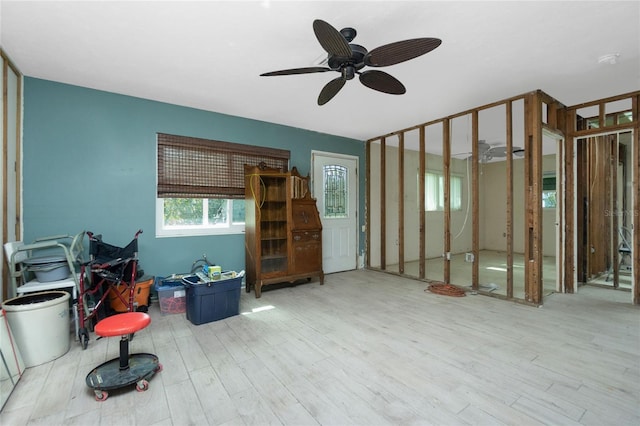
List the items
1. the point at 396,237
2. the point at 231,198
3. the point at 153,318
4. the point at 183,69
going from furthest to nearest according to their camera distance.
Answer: the point at 396,237
the point at 231,198
the point at 153,318
the point at 183,69

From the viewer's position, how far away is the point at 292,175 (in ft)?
14.5

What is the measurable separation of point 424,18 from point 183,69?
233 centimetres

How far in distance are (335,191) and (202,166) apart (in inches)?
96.8

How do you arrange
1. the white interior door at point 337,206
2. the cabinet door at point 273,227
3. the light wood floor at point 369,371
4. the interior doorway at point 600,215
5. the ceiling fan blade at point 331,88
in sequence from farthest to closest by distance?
the white interior door at point 337,206 < the interior doorway at point 600,215 < the cabinet door at point 273,227 < the ceiling fan blade at point 331,88 < the light wood floor at point 369,371

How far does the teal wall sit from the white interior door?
6.03 ft

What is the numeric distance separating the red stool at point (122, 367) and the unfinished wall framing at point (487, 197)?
13.2 feet

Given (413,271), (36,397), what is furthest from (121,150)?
(413,271)

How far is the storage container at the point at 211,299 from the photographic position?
308 cm

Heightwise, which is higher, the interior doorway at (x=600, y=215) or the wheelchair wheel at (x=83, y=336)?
the interior doorway at (x=600, y=215)

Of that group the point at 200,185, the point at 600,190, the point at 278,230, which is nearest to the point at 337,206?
the point at 278,230

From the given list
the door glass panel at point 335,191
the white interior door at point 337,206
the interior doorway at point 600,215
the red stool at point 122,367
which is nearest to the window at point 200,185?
the white interior door at point 337,206

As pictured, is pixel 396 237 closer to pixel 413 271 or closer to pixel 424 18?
pixel 413 271

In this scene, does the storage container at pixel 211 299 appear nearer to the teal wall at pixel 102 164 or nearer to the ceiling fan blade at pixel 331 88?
the teal wall at pixel 102 164

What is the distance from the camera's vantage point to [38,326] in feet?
7.42
